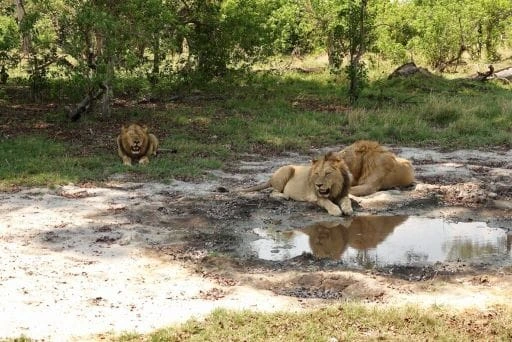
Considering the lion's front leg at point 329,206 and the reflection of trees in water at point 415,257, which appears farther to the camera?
the lion's front leg at point 329,206

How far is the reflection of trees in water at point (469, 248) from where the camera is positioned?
26.2ft

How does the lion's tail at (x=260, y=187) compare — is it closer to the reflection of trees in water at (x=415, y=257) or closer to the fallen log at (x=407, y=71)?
the reflection of trees in water at (x=415, y=257)

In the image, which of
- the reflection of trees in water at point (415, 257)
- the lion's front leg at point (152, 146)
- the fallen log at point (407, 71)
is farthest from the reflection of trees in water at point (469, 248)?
the fallen log at point (407, 71)

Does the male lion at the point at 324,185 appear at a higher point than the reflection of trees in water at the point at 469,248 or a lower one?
higher

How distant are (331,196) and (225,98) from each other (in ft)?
38.8

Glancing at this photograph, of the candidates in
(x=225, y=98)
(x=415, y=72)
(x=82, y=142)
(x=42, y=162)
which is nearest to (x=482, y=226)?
(x=42, y=162)

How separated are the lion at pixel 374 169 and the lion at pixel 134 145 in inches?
167

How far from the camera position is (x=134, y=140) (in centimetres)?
1326

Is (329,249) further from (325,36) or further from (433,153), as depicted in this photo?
(325,36)

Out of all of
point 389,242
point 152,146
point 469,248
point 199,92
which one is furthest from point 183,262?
point 199,92

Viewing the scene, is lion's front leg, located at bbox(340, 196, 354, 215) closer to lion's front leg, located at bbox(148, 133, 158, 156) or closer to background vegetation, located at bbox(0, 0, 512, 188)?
background vegetation, located at bbox(0, 0, 512, 188)

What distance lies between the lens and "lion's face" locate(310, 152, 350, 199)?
988 cm

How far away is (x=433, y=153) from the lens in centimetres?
1441

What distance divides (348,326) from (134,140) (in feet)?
27.4
